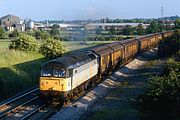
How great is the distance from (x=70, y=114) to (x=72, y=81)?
107 inches

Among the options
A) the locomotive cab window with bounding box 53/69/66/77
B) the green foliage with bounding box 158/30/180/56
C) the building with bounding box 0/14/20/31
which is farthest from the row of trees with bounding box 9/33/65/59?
the building with bounding box 0/14/20/31

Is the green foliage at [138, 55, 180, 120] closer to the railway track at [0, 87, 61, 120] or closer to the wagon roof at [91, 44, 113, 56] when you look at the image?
the railway track at [0, 87, 61, 120]

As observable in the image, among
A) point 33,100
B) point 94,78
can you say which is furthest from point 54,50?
point 33,100

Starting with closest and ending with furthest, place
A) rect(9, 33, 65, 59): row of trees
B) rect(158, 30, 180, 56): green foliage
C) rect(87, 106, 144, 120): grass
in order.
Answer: rect(87, 106, 144, 120): grass < rect(9, 33, 65, 59): row of trees < rect(158, 30, 180, 56): green foliage

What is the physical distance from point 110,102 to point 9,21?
12871cm

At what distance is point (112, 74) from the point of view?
113ft

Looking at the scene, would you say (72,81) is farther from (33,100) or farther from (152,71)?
(152,71)

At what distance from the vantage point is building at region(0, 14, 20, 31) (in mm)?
139788

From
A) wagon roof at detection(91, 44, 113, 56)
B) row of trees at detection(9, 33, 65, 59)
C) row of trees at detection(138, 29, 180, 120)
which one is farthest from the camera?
row of trees at detection(9, 33, 65, 59)

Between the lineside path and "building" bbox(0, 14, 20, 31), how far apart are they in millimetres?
111382

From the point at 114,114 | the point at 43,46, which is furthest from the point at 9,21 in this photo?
the point at 114,114

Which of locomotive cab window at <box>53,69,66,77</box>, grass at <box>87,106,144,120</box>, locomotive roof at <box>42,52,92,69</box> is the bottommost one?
grass at <box>87,106,144,120</box>

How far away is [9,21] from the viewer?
145625mm

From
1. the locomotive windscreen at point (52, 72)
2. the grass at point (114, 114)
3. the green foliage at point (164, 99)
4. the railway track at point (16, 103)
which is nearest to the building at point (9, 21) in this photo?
the railway track at point (16, 103)
